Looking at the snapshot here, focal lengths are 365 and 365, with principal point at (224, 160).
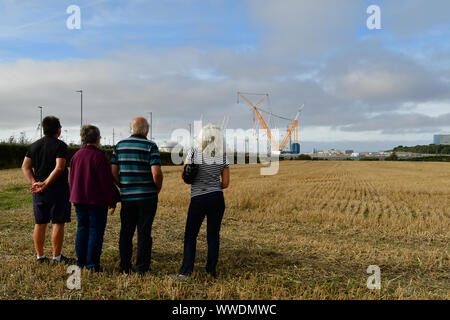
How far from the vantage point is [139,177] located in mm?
5172

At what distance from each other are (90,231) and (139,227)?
2.43ft

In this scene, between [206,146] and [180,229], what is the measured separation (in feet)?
15.9

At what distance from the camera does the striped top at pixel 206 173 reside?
199 inches

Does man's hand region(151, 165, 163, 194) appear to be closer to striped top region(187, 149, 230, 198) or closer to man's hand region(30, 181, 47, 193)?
striped top region(187, 149, 230, 198)

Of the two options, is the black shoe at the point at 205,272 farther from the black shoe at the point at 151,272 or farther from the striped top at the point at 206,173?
the striped top at the point at 206,173

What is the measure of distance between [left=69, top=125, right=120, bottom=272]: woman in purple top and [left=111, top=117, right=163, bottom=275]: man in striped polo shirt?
205 millimetres

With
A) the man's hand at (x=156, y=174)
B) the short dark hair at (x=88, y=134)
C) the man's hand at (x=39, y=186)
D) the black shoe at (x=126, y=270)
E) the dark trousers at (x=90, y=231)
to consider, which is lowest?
the black shoe at (x=126, y=270)

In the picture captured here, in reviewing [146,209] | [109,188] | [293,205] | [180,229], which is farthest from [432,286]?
[293,205]

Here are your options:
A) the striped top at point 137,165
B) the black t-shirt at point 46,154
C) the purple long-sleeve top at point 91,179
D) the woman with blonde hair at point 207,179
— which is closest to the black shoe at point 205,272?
the woman with blonde hair at point 207,179

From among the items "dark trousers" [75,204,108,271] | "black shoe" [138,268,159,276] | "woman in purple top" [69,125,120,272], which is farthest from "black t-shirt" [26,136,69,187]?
"black shoe" [138,268,159,276]

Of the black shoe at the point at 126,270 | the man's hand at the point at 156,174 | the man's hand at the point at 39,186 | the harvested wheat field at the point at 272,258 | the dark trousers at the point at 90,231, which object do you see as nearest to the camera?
the harvested wheat field at the point at 272,258

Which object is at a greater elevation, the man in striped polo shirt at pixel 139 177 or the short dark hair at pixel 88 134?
the short dark hair at pixel 88 134

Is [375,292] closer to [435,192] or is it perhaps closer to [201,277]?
[201,277]

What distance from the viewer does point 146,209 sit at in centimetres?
522
